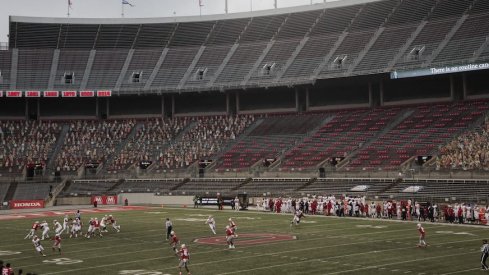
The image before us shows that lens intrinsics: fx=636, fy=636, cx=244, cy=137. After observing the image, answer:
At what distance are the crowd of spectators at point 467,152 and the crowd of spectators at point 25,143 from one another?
42.4 meters

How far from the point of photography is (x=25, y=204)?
6081 centimetres

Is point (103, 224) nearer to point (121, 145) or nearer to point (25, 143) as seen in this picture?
point (121, 145)

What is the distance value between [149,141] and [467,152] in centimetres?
3713

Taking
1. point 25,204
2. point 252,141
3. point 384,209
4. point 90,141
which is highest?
point 90,141

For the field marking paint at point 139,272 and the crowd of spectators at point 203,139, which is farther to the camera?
the crowd of spectators at point 203,139

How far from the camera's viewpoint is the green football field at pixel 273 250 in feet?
77.0

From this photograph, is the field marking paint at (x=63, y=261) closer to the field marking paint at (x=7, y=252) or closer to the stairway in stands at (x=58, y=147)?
the field marking paint at (x=7, y=252)

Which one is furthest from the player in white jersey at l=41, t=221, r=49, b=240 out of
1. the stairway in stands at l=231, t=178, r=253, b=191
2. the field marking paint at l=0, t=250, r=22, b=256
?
the stairway in stands at l=231, t=178, r=253, b=191

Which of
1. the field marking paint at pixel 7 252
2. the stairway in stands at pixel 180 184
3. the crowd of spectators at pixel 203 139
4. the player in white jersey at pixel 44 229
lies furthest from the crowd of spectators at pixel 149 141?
the field marking paint at pixel 7 252

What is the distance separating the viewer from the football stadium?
2975 cm

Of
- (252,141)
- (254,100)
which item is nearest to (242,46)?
(254,100)

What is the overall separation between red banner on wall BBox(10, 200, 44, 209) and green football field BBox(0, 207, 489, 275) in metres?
20.6

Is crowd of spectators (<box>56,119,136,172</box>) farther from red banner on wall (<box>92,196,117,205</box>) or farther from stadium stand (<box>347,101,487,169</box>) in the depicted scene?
stadium stand (<box>347,101,487,169</box>)

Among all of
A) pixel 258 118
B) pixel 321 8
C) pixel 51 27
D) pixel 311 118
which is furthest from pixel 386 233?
pixel 51 27
